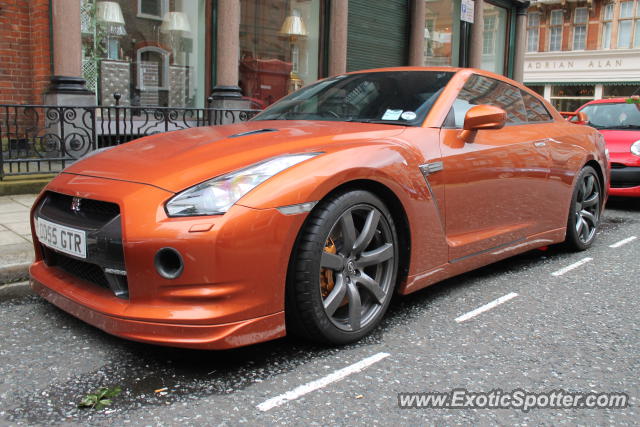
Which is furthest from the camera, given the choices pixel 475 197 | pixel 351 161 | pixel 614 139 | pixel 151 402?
pixel 614 139

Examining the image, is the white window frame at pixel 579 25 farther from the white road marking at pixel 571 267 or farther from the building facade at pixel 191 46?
the white road marking at pixel 571 267

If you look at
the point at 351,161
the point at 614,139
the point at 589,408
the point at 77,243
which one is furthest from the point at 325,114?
the point at 614,139

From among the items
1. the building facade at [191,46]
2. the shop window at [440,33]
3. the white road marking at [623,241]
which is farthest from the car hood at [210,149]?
the shop window at [440,33]

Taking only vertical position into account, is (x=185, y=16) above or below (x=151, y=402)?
above

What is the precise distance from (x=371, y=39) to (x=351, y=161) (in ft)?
35.2

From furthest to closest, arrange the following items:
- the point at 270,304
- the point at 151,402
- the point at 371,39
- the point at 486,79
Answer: the point at 371,39 < the point at 486,79 < the point at 270,304 < the point at 151,402

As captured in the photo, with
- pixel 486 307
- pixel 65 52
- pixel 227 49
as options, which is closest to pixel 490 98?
pixel 486 307

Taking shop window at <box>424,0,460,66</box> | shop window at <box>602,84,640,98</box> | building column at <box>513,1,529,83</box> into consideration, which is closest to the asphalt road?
shop window at <box>424,0,460,66</box>

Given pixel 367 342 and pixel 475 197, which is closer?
pixel 367 342

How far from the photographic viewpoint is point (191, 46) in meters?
10.1

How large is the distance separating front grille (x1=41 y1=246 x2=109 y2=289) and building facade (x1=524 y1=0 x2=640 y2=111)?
38132mm

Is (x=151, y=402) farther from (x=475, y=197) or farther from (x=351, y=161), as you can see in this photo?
(x=475, y=197)

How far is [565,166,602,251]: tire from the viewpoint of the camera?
4.96 m

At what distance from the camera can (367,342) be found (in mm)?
3008
